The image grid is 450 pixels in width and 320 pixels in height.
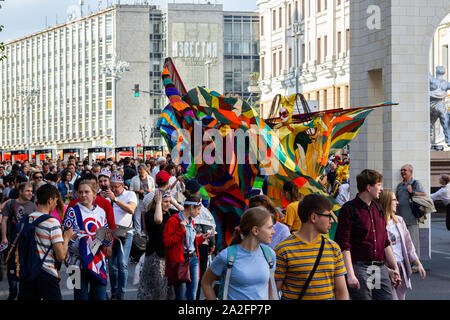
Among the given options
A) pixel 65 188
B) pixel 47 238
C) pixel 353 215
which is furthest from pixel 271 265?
pixel 65 188

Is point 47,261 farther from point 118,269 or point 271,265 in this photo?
point 118,269

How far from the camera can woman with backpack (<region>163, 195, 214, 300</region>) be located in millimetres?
9695

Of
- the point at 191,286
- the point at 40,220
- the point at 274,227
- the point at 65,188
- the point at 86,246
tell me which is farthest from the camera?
the point at 65,188

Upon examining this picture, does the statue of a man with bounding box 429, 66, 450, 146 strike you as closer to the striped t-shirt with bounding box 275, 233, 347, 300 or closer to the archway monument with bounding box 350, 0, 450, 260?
the archway monument with bounding box 350, 0, 450, 260

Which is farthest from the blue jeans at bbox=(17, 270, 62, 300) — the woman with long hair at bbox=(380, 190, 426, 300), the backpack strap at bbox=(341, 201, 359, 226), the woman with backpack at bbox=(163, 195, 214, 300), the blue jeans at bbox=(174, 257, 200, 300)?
the woman with long hair at bbox=(380, 190, 426, 300)

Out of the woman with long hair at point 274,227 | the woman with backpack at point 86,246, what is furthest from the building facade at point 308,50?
the woman with long hair at point 274,227

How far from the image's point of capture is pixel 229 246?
259 inches

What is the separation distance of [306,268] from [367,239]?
1990 millimetres

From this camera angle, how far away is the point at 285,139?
13.6 m

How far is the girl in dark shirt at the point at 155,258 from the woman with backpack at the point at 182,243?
0.84ft

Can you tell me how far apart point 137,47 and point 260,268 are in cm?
11063
